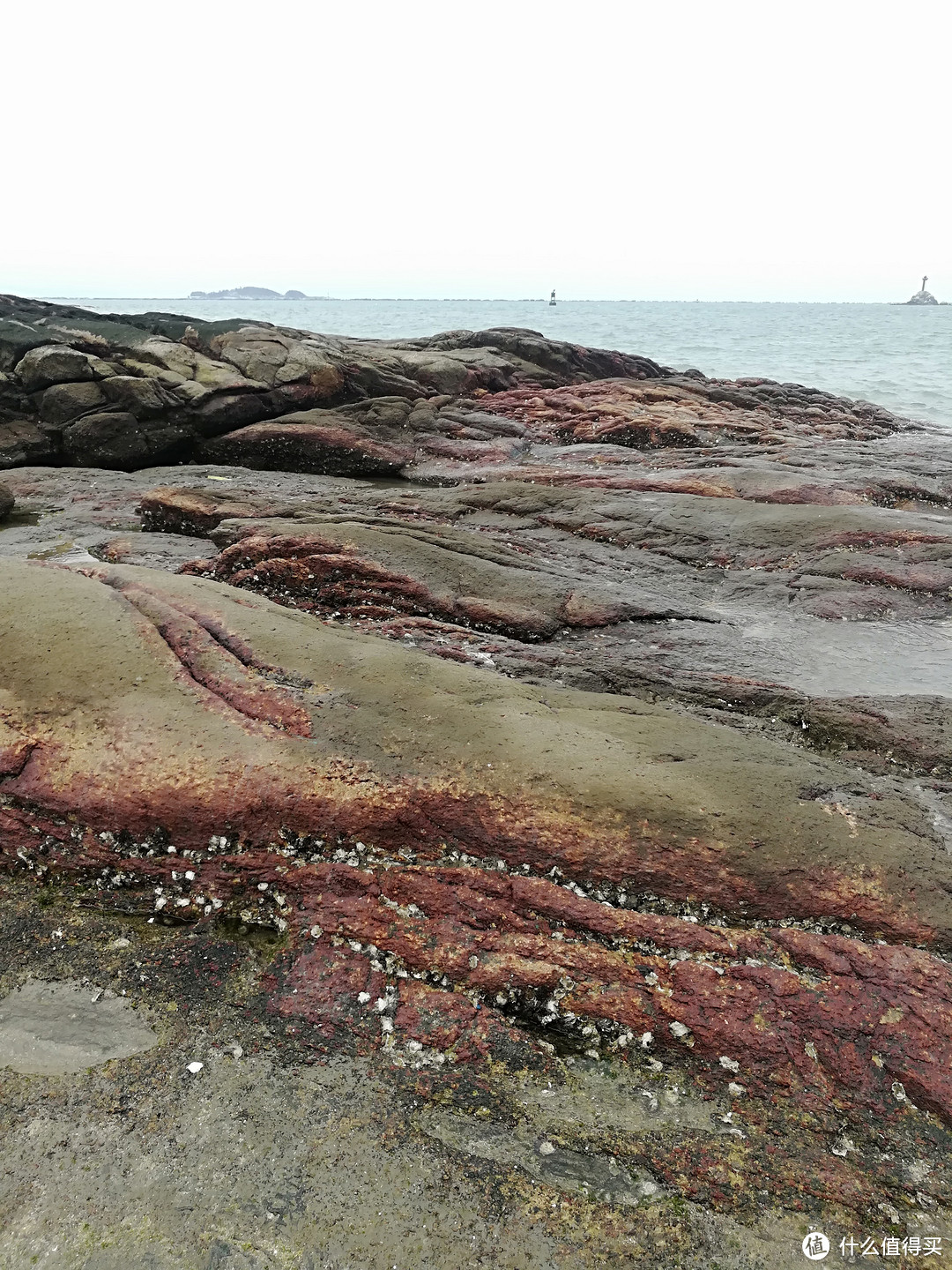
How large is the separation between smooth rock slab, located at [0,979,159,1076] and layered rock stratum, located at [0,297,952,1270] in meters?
0.05

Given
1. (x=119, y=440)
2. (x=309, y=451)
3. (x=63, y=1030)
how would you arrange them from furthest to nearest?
(x=309, y=451) → (x=119, y=440) → (x=63, y=1030)

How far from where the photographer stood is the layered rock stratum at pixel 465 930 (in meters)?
3.66

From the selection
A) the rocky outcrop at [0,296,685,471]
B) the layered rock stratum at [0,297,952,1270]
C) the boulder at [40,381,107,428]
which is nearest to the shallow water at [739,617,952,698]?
the layered rock stratum at [0,297,952,1270]

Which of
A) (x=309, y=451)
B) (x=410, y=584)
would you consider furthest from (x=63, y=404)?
(x=410, y=584)

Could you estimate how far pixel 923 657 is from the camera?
9734 mm

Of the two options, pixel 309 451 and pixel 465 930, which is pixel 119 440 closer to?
pixel 309 451

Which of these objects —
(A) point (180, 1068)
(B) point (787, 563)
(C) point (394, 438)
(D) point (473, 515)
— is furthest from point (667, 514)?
(A) point (180, 1068)

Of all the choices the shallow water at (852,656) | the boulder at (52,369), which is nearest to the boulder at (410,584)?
the shallow water at (852,656)

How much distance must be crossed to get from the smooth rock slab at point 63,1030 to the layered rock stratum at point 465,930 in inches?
2.1

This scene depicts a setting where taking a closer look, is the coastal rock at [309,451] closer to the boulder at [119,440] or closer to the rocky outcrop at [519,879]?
the boulder at [119,440]

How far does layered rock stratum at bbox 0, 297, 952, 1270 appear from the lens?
366 cm

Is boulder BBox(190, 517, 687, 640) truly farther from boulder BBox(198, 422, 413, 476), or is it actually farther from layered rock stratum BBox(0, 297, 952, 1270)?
boulder BBox(198, 422, 413, 476)

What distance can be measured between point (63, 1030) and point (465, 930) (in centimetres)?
229

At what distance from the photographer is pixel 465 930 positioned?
4.94 m
